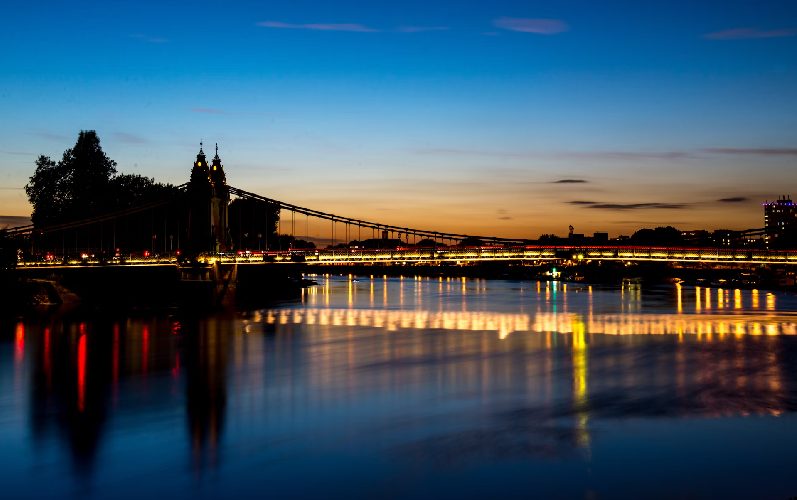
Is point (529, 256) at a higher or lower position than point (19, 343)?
higher

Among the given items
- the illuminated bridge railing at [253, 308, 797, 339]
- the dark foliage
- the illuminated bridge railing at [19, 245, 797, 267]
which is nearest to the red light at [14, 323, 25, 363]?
the illuminated bridge railing at [253, 308, 797, 339]

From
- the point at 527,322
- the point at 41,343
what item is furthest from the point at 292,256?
the point at 41,343

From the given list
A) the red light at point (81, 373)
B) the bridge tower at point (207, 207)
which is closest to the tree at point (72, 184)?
the bridge tower at point (207, 207)

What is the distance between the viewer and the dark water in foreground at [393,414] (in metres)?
20.0

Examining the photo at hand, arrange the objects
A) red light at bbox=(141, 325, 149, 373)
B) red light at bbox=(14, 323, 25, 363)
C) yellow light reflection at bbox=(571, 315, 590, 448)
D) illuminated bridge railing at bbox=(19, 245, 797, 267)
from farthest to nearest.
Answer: illuminated bridge railing at bbox=(19, 245, 797, 267) < red light at bbox=(14, 323, 25, 363) < red light at bbox=(141, 325, 149, 373) < yellow light reflection at bbox=(571, 315, 590, 448)

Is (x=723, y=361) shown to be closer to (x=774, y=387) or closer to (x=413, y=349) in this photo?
(x=774, y=387)

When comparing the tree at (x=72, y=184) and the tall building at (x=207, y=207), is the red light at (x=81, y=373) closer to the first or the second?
the tall building at (x=207, y=207)

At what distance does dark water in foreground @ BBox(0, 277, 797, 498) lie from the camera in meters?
20.0

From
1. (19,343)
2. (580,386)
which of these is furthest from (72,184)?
(580,386)

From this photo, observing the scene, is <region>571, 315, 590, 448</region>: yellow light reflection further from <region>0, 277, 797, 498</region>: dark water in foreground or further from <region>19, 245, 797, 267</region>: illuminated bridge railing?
<region>19, 245, 797, 267</region>: illuminated bridge railing

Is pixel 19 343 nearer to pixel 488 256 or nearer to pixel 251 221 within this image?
pixel 488 256

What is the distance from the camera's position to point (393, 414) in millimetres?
27797

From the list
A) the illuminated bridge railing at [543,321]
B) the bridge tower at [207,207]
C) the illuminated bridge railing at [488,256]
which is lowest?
the illuminated bridge railing at [543,321]

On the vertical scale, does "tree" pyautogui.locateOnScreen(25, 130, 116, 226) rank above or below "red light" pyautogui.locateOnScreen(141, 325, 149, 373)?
above
